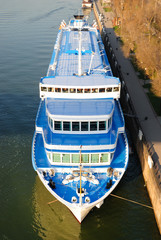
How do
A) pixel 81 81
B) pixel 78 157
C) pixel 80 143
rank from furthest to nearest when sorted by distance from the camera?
pixel 81 81
pixel 78 157
pixel 80 143

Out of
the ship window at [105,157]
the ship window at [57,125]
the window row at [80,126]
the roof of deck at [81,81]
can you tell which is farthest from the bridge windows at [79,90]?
the ship window at [105,157]

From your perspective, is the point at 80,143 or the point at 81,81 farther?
the point at 81,81

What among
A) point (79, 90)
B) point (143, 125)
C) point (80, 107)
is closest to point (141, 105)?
point (143, 125)

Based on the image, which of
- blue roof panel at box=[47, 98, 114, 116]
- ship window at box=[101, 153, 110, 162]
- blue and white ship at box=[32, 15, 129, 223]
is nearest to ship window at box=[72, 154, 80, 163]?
blue and white ship at box=[32, 15, 129, 223]

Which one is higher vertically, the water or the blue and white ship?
the blue and white ship

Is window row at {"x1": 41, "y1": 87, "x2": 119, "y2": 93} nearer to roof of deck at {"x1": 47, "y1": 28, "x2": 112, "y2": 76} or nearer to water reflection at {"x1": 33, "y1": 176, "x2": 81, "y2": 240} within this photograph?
roof of deck at {"x1": 47, "y1": 28, "x2": 112, "y2": 76}

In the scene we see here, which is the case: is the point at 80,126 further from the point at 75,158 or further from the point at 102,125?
the point at 75,158
